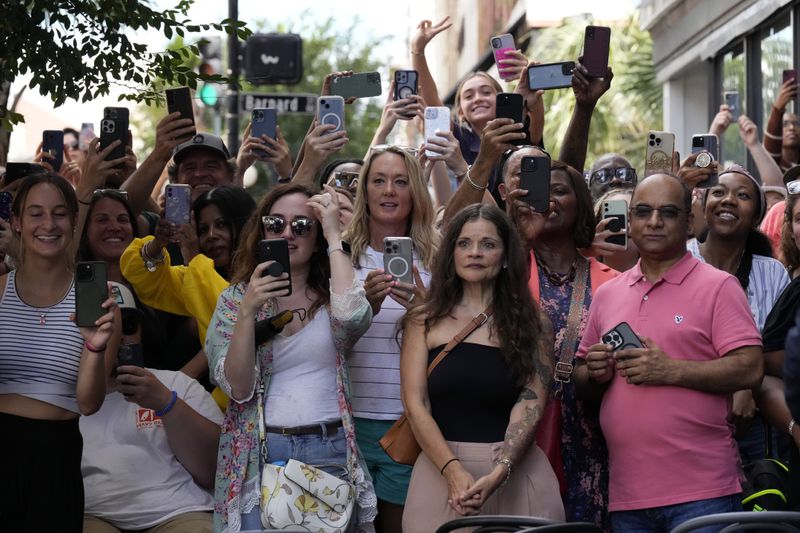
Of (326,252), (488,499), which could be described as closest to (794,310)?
(488,499)

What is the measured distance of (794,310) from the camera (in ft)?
19.5

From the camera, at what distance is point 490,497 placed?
224 inches

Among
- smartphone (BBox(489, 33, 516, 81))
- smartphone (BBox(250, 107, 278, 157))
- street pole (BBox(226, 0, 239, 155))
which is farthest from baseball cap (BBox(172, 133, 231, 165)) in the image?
street pole (BBox(226, 0, 239, 155))

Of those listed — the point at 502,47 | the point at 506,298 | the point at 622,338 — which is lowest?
the point at 622,338

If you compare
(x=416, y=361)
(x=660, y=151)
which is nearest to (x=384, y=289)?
(x=416, y=361)

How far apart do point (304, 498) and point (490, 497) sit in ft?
2.68

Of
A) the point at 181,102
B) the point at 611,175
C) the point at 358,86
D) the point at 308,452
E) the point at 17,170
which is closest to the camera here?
the point at 308,452

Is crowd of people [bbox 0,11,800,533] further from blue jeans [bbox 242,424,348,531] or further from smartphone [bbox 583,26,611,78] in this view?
smartphone [bbox 583,26,611,78]

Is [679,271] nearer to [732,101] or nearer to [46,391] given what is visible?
[46,391]

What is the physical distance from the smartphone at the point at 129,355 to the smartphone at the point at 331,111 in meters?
1.89

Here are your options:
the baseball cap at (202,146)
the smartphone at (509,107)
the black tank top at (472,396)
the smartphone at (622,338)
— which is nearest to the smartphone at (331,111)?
the smartphone at (509,107)

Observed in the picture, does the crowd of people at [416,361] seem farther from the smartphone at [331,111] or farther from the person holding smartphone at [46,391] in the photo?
the smartphone at [331,111]

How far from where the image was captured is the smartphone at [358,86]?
805 centimetres

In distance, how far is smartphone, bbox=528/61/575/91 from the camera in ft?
24.6
